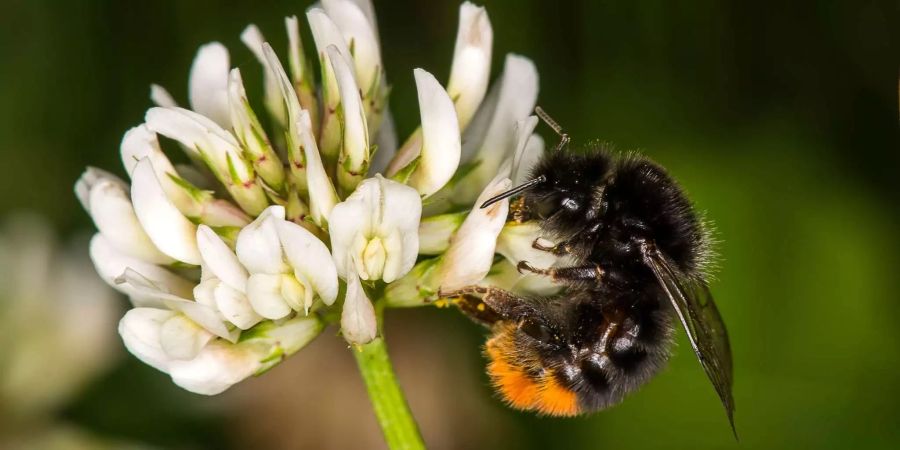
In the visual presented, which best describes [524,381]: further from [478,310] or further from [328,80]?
[328,80]

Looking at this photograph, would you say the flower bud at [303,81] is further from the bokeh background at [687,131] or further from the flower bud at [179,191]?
the bokeh background at [687,131]

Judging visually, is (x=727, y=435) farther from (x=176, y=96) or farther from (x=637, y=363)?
(x=176, y=96)

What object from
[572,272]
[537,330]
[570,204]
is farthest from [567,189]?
[537,330]

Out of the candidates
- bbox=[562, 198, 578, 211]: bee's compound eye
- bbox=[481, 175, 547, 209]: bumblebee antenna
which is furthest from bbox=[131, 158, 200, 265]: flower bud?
bbox=[562, 198, 578, 211]: bee's compound eye

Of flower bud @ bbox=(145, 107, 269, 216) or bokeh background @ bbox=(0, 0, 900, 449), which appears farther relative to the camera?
bokeh background @ bbox=(0, 0, 900, 449)

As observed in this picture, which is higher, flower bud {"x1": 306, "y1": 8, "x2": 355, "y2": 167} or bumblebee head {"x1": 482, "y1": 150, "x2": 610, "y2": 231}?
flower bud {"x1": 306, "y1": 8, "x2": 355, "y2": 167}

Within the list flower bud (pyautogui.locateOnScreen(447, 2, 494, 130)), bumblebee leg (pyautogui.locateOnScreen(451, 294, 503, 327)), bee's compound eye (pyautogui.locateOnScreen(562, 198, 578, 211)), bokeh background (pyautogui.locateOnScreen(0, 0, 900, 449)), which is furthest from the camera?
bokeh background (pyautogui.locateOnScreen(0, 0, 900, 449))

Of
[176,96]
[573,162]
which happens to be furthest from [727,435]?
[176,96]

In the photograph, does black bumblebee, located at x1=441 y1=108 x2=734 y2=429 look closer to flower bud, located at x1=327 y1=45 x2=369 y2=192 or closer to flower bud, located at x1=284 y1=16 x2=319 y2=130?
flower bud, located at x1=327 y1=45 x2=369 y2=192
